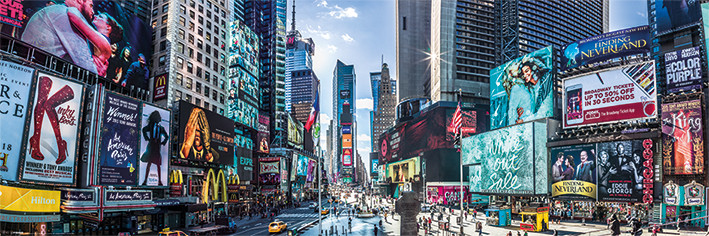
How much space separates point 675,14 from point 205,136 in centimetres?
6564

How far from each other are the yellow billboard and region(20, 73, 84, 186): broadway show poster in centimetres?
152

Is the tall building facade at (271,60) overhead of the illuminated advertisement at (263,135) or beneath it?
overhead

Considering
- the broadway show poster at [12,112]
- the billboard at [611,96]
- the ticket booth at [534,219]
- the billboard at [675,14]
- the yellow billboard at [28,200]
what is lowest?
the ticket booth at [534,219]

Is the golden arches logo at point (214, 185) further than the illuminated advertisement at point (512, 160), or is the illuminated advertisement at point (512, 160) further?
the illuminated advertisement at point (512, 160)

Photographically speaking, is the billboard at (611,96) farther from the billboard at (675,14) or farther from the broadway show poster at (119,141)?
the broadway show poster at (119,141)

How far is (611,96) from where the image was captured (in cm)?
6150

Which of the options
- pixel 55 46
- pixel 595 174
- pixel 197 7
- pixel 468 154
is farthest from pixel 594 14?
pixel 55 46

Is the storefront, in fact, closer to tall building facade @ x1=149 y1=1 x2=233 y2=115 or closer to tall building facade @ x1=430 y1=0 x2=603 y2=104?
tall building facade @ x1=149 y1=1 x2=233 y2=115

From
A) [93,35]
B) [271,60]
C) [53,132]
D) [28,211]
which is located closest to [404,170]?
[271,60]

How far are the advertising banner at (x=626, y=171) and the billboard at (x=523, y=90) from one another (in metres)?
15.6

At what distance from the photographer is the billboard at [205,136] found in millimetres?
63438

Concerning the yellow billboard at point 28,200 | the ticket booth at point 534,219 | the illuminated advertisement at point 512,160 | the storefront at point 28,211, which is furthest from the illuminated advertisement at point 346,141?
the yellow billboard at point 28,200

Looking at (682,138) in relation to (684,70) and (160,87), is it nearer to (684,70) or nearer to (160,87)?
(684,70)

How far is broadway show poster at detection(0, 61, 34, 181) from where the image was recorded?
3784 centimetres
